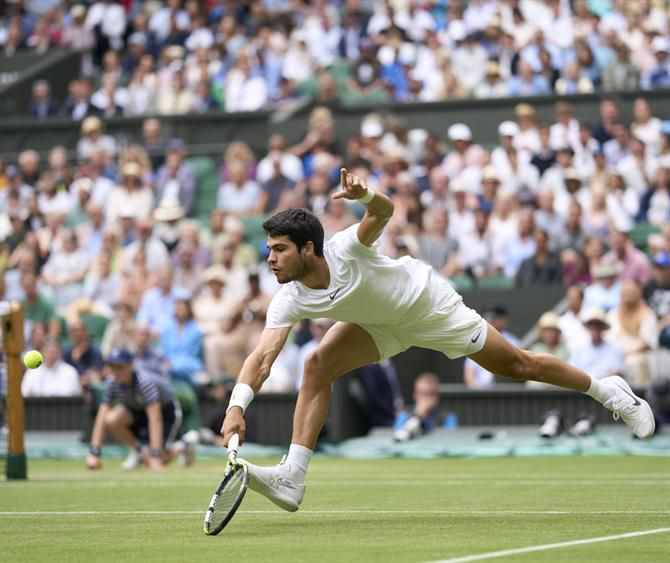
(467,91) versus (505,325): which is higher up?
(467,91)

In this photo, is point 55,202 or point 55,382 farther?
point 55,202

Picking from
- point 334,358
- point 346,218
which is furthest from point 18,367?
point 346,218

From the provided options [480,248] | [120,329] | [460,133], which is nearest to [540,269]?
[480,248]

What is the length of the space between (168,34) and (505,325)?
11667mm

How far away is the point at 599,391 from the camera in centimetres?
923

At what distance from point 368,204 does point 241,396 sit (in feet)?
3.97

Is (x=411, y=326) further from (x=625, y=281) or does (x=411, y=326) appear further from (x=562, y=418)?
(x=625, y=281)

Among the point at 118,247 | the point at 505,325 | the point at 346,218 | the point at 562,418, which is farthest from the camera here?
the point at 118,247

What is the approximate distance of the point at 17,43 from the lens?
2970cm

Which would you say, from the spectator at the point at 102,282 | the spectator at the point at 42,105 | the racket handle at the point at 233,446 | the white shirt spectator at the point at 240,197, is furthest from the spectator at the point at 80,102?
the racket handle at the point at 233,446

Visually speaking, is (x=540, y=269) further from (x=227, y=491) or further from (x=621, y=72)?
(x=227, y=491)

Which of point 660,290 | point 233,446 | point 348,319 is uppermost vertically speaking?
point 348,319

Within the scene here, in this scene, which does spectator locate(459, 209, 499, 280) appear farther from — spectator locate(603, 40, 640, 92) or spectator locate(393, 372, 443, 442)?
spectator locate(603, 40, 640, 92)

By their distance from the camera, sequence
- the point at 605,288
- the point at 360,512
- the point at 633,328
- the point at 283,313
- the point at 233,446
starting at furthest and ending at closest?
the point at 605,288 → the point at 633,328 → the point at 360,512 → the point at 283,313 → the point at 233,446
